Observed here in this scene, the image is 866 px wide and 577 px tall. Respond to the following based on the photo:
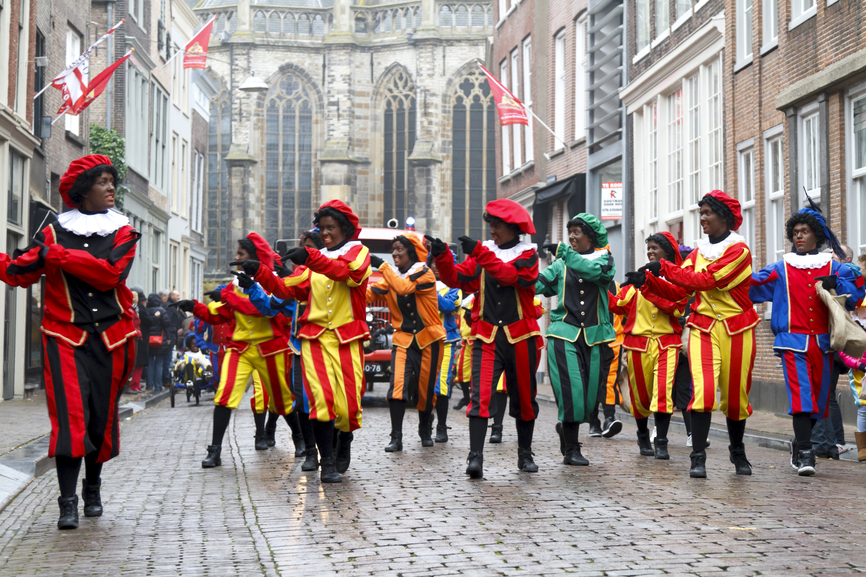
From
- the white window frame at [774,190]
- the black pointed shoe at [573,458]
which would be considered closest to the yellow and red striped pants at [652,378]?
the black pointed shoe at [573,458]

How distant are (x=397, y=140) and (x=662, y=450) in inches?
1726

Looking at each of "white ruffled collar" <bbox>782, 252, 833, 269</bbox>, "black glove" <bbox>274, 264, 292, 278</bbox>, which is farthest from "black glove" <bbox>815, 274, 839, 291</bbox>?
"black glove" <bbox>274, 264, 292, 278</bbox>

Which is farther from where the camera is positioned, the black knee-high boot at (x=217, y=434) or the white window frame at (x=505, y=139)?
the white window frame at (x=505, y=139)

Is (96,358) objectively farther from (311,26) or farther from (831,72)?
(311,26)

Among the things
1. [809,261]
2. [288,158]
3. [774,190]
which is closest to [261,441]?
[809,261]

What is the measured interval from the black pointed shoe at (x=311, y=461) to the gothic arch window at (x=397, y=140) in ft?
142

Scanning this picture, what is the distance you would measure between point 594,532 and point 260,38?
163 ft

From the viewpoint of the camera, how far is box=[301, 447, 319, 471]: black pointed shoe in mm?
8961

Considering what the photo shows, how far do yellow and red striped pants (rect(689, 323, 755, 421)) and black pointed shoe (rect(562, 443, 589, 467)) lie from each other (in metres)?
1.15

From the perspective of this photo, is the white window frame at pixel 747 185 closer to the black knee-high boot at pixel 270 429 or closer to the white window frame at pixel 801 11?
the white window frame at pixel 801 11

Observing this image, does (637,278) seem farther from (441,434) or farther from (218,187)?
(218,187)

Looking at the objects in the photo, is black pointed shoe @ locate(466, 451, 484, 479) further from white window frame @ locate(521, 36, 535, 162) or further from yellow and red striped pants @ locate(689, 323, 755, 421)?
white window frame @ locate(521, 36, 535, 162)

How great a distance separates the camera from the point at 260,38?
2096 inches

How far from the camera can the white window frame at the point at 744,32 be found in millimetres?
18734
